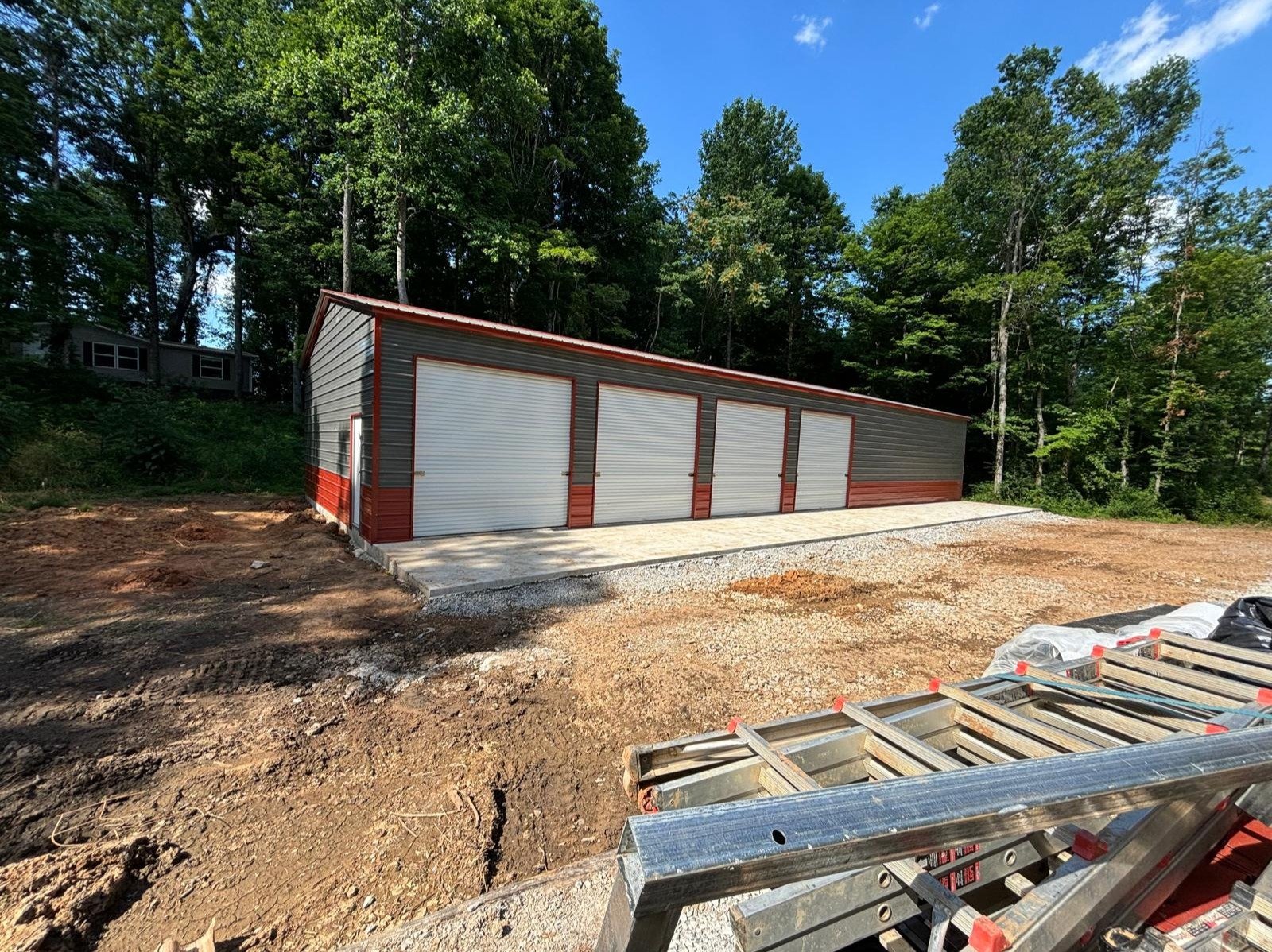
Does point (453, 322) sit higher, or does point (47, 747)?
point (453, 322)

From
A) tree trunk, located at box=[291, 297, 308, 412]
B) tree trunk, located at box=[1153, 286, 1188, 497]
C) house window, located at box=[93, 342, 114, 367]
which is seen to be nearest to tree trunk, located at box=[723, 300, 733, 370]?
tree trunk, located at box=[1153, 286, 1188, 497]

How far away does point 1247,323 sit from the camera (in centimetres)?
1439

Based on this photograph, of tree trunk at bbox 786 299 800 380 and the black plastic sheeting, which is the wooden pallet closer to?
the black plastic sheeting

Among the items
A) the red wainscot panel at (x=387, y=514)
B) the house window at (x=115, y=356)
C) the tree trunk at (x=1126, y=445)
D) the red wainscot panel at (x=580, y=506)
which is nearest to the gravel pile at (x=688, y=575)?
the red wainscot panel at (x=387, y=514)

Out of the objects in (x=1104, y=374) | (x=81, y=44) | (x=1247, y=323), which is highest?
(x=81, y=44)

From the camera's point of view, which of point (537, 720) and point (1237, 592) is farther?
point (1237, 592)

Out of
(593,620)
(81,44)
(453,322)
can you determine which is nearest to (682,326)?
(453,322)

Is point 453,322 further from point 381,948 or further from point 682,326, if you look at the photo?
point 682,326

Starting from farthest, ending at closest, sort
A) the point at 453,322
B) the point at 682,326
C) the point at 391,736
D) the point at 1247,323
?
1. the point at 682,326
2. the point at 1247,323
3. the point at 453,322
4. the point at 391,736

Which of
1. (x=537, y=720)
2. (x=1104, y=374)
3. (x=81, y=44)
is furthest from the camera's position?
(x=81, y=44)

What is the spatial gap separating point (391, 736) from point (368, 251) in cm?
1854

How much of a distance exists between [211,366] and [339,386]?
20150 millimetres

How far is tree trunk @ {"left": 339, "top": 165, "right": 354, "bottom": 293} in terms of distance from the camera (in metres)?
15.8

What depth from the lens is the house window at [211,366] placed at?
22.2 m
